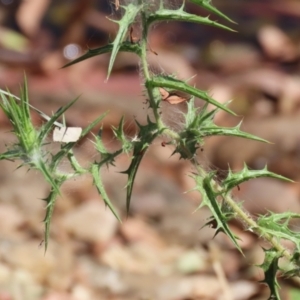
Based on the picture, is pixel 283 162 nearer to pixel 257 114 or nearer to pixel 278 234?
pixel 257 114

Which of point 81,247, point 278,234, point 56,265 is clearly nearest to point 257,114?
point 81,247

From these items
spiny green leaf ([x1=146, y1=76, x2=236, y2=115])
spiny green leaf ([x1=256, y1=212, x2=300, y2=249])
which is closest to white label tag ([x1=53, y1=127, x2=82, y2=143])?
spiny green leaf ([x1=146, y1=76, x2=236, y2=115])

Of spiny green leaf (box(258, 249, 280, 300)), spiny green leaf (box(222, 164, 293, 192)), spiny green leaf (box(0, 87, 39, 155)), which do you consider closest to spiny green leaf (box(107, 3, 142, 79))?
spiny green leaf (box(0, 87, 39, 155))

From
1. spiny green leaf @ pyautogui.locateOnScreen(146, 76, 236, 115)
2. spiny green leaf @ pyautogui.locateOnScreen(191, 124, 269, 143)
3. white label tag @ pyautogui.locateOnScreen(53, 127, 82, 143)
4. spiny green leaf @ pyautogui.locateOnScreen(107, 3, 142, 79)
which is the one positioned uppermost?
spiny green leaf @ pyautogui.locateOnScreen(107, 3, 142, 79)

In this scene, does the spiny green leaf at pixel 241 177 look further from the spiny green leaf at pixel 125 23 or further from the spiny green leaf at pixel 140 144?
the spiny green leaf at pixel 125 23

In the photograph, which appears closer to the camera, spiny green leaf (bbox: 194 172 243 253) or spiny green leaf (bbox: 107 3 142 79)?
spiny green leaf (bbox: 107 3 142 79)

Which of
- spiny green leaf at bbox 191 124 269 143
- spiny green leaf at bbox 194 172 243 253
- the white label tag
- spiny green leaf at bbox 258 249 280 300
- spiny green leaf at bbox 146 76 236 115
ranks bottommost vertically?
spiny green leaf at bbox 258 249 280 300

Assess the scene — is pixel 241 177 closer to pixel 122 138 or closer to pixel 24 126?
pixel 122 138

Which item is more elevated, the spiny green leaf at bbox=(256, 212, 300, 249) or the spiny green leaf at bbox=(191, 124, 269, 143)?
the spiny green leaf at bbox=(191, 124, 269, 143)

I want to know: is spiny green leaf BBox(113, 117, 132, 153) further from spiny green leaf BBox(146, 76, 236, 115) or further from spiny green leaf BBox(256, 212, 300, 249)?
spiny green leaf BBox(256, 212, 300, 249)

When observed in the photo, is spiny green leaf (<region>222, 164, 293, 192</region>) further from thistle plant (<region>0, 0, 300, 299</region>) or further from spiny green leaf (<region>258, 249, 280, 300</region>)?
spiny green leaf (<region>258, 249, 280, 300</region>)
